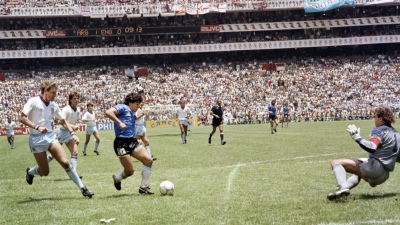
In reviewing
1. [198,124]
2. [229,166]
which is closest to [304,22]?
[198,124]

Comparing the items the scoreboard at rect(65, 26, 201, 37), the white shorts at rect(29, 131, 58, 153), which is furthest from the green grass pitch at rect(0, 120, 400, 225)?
the scoreboard at rect(65, 26, 201, 37)

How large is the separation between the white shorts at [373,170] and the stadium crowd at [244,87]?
4922 centimetres

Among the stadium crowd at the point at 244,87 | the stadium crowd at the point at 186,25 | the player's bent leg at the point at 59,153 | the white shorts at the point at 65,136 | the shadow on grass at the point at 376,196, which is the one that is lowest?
the stadium crowd at the point at 244,87

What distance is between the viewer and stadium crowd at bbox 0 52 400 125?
61.0m

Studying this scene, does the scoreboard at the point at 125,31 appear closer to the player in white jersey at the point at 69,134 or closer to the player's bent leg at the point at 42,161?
the player in white jersey at the point at 69,134

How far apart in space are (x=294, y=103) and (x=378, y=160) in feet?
178

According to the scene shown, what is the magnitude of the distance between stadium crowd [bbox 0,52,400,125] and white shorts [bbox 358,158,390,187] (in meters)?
49.2

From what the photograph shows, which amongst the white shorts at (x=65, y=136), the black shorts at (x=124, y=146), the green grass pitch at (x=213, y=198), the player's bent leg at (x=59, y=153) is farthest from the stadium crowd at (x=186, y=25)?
the player's bent leg at (x=59, y=153)

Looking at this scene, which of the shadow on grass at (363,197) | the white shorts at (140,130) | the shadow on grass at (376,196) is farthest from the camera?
the white shorts at (140,130)

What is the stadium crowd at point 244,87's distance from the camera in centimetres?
6100

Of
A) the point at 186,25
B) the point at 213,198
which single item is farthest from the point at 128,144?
the point at 186,25

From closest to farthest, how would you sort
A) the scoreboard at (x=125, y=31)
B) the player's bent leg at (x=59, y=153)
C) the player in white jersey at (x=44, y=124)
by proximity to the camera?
1. the player in white jersey at (x=44, y=124)
2. the player's bent leg at (x=59, y=153)
3. the scoreboard at (x=125, y=31)

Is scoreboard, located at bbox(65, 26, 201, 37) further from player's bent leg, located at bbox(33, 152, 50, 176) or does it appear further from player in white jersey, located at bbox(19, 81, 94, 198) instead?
player in white jersey, located at bbox(19, 81, 94, 198)

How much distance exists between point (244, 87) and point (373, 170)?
5867cm
